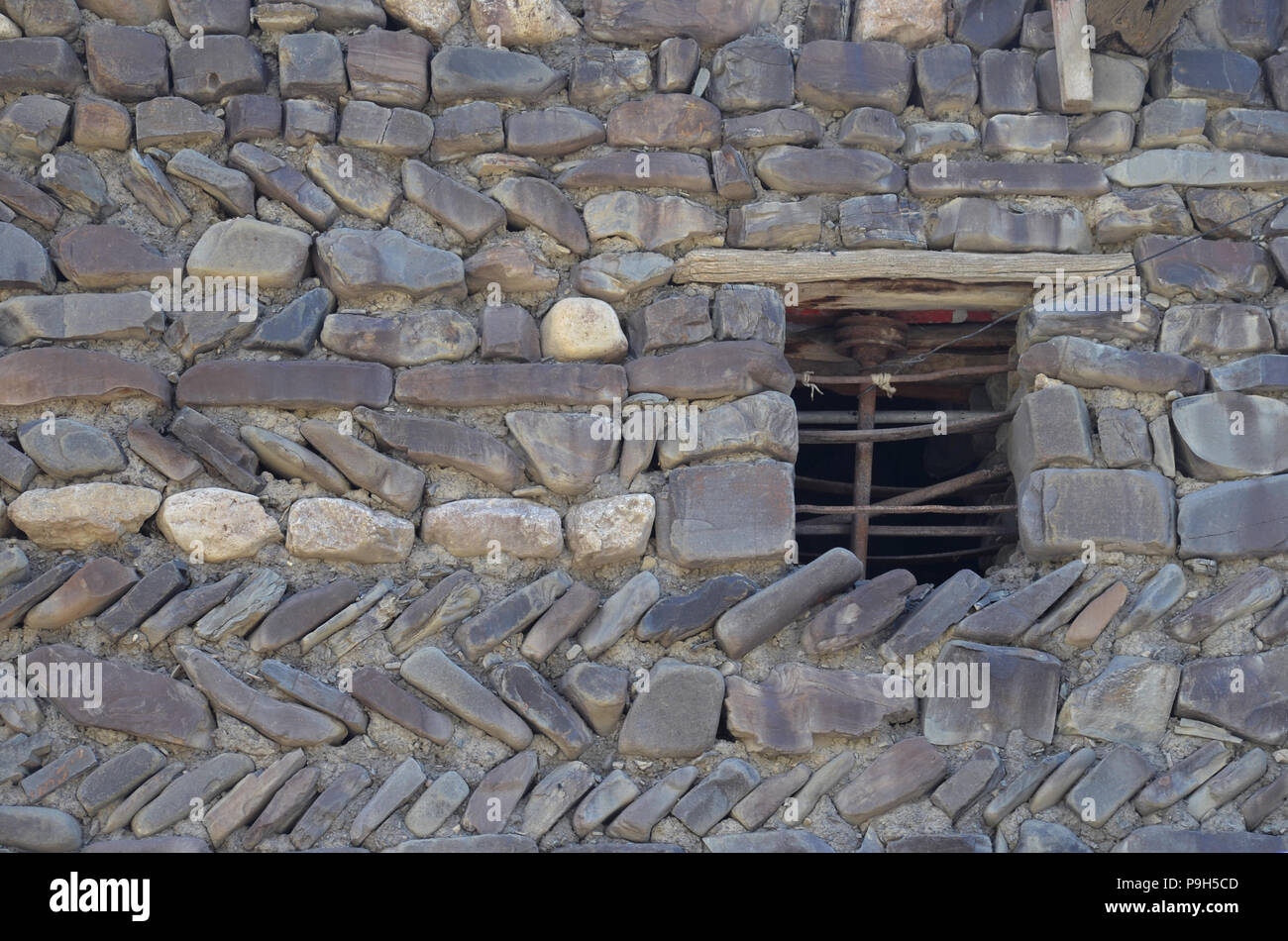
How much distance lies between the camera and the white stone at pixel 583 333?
12.3 ft

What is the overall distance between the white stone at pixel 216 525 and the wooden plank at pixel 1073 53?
2.41 m

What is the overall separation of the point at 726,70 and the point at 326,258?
47.3 inches

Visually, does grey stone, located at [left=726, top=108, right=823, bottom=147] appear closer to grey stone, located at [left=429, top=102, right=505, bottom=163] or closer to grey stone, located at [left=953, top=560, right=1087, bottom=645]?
grey stone, located at [left=429, top=102, right=505, bottom=163]

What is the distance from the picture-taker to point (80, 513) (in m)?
3.50

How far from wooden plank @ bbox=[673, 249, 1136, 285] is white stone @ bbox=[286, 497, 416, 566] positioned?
1.02m

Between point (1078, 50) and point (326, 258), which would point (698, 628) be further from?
point (1078, 50)

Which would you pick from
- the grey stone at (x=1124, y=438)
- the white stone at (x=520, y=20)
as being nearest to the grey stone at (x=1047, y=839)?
the grey stone at (x=1124, y=438)

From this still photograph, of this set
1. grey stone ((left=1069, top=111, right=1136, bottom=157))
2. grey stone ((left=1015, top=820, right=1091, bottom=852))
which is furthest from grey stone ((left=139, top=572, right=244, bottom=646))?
grey stone ((left=1069, top=111, right=1136, bottom=157))

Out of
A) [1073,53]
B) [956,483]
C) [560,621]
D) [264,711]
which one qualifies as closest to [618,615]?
[560,621]

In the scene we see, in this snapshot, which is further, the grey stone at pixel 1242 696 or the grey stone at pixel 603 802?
the grey stone at pixel 1242 696

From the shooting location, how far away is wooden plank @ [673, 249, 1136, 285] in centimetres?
387

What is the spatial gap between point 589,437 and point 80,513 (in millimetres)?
1246

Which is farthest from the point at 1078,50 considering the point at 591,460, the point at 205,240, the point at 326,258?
the point at 205,240

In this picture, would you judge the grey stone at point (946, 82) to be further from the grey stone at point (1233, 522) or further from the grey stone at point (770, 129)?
the grey stone at point (1233, 522)
